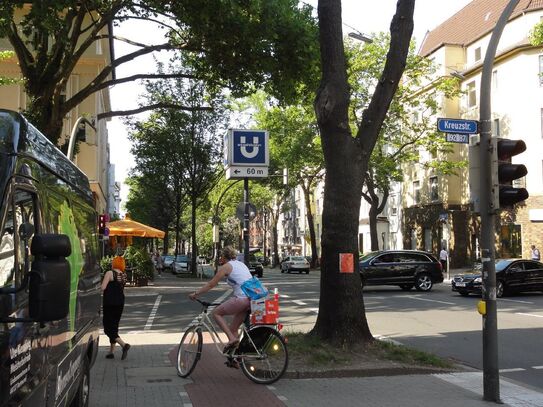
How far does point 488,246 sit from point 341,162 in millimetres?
A: 2960

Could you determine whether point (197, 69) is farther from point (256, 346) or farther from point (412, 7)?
point (256, 346)

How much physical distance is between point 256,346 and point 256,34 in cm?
1014

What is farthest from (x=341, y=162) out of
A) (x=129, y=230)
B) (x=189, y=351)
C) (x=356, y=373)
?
(x=129, y=230)

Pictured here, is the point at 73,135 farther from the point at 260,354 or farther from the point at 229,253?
the point at 260,354

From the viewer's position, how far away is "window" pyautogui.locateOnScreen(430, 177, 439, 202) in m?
44.9

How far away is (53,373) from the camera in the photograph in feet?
12.7

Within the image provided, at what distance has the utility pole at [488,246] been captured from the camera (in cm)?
687

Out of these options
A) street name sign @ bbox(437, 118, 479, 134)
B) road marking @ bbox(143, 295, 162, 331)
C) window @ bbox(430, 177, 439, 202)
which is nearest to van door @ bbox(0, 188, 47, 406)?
street name sign @ bbox(437, 118, 479, 134)

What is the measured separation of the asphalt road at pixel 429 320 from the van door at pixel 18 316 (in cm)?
677

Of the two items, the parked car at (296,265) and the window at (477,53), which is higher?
the window at (477,53)

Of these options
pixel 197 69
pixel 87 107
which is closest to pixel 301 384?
pixel 197 69

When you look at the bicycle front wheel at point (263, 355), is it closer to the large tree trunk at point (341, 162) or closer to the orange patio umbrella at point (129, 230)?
the large tree trunk at point (341, 162)

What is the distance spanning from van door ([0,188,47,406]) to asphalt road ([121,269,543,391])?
6.77m

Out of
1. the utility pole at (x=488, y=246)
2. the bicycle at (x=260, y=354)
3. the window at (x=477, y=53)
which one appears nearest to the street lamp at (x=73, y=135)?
the bicycle at (x=260, y=354)
